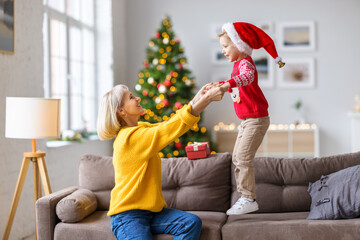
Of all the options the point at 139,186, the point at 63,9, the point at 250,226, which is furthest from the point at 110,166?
the point at 63,9

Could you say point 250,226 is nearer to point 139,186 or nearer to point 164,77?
point 139,186

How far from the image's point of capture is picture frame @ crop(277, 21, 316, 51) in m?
7.41

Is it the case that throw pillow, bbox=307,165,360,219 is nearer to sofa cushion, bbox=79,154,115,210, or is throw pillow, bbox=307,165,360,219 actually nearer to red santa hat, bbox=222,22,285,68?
red santa hat, bbox=222,22,285,68

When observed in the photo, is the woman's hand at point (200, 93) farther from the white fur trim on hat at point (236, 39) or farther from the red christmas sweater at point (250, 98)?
the white fur trim on hat at point (236, 39)

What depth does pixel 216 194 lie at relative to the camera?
324cm

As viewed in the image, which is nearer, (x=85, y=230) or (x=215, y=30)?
(x=85, y=230)

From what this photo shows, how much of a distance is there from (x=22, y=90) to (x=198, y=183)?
1.91 meters

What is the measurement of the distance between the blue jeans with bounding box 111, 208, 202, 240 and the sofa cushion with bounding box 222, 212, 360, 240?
26 centimetres

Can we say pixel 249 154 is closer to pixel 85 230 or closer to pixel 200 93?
pixel 200 93

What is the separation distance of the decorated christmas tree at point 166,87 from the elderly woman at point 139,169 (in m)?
3.78

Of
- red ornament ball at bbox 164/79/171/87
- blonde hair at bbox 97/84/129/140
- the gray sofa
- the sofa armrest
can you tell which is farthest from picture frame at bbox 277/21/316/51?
the sofa armrest

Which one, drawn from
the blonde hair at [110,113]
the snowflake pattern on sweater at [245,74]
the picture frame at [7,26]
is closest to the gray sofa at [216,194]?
the blonde hair at [110,113]

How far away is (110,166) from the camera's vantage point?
337cm

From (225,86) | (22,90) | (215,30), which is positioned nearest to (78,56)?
(22,90)
